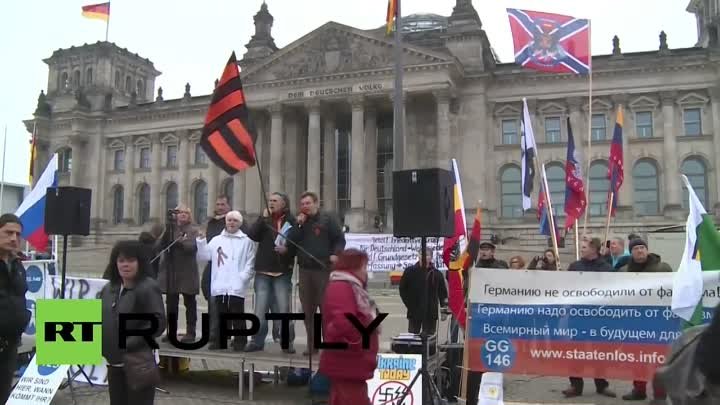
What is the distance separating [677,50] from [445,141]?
15299 millimetres

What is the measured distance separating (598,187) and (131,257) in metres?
39.1

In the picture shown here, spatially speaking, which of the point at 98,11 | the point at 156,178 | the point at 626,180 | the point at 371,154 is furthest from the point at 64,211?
the point at 156,178

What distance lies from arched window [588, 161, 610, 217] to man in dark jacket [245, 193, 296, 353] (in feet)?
113

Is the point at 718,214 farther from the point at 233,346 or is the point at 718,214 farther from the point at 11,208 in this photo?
the point at 11,208

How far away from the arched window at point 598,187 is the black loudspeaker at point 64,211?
35529mm

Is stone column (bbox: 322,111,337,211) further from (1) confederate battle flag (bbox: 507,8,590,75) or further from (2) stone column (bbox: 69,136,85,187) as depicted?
(1) confederate battle flag (bbox: 507,8,590,75)

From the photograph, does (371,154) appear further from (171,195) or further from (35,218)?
(35,218)

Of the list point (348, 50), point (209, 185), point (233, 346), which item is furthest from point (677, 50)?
point (233, 346)

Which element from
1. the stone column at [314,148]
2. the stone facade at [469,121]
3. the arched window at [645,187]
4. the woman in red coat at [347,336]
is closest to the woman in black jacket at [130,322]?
the woman in red coat at [347,336]

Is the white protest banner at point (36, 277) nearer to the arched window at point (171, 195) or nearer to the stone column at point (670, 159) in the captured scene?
the stone column at point (670, 159)

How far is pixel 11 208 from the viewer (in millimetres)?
60000

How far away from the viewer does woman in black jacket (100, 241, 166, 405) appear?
4.65 metres

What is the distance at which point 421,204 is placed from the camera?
25.1 ft

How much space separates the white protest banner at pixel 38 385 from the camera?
749cm
